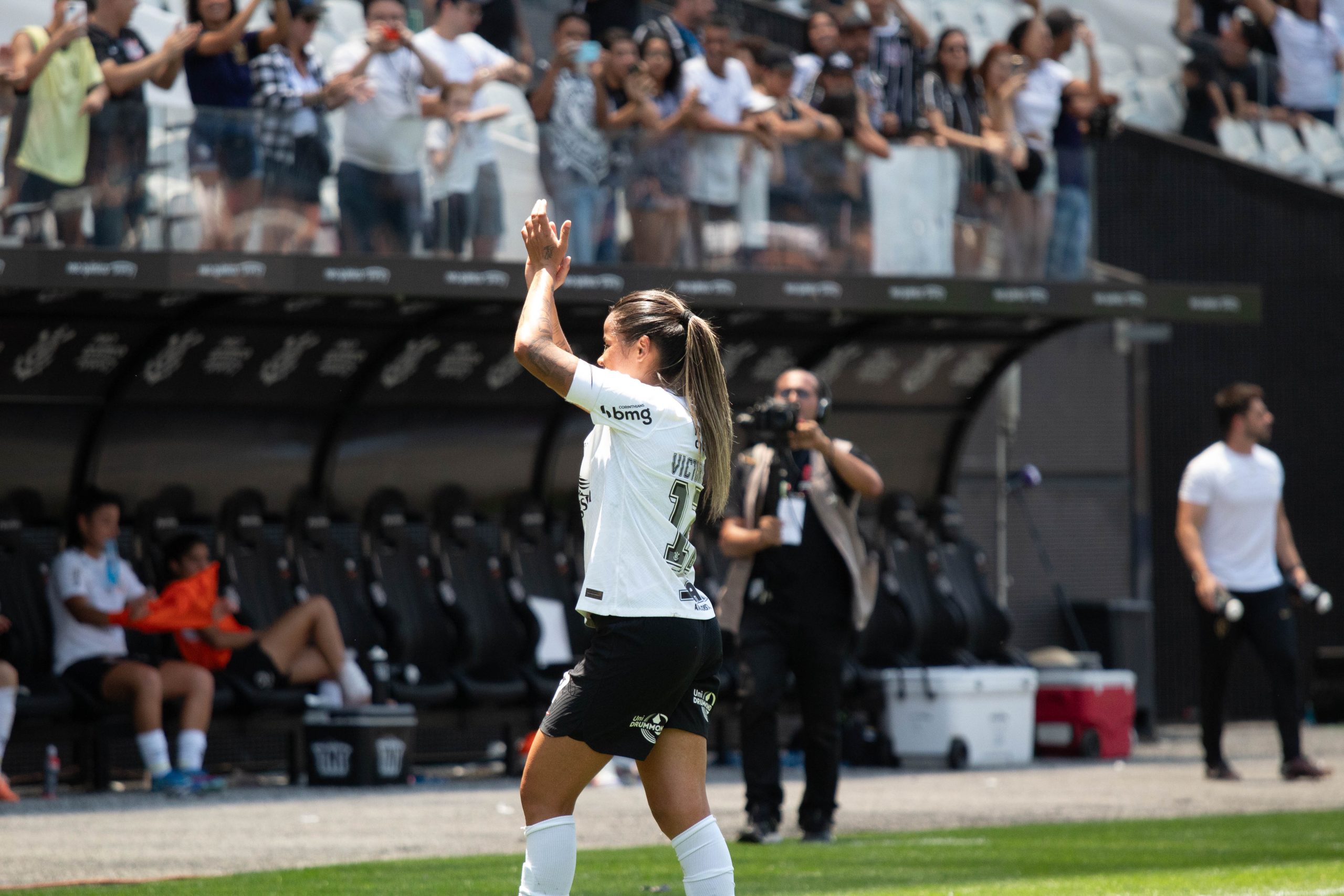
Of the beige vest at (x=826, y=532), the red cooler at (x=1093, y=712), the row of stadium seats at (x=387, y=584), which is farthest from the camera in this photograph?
the red cooler at (x=1093, y=712)

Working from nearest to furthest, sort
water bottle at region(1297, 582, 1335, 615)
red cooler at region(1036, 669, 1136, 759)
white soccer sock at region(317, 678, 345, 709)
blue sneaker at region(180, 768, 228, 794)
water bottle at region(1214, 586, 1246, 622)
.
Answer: blue sneaker at region(180, 768, 228, 794)
water bottle at region(1214, 586, 1246, 622)
water bottle at region(1297, 582, 1335, 615)
white soccer sock at region(317, 678, 345, 709)
red cooler at region(1036, 669, 1136, 759)

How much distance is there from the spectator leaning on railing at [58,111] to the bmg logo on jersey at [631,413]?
22.2 feet

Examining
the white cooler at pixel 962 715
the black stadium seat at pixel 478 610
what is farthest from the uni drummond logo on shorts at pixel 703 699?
the white cooler at pixel 962 715

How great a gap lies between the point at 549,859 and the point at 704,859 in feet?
1.22

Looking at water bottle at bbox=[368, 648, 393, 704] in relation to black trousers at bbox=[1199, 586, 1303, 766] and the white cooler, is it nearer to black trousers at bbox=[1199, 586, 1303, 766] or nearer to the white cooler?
the white cooler

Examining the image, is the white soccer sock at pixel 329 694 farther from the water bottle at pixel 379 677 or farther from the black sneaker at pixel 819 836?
the black sneaker at pixel 819 836

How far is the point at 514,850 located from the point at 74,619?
13.1ft

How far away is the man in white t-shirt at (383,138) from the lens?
38.5 ft

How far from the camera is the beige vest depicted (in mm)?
8680

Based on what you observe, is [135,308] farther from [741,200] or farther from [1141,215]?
[1141,215]

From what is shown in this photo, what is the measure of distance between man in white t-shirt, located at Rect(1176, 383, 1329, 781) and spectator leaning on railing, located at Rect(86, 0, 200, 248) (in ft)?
19.9

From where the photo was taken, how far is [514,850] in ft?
28.1

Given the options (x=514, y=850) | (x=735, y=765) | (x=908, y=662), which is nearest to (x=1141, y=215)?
(x=908, y=662)

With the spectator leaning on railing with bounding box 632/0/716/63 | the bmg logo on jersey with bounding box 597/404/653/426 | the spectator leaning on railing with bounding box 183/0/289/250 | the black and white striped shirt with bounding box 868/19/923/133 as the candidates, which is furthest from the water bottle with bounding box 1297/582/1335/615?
the bmg logo on jersey with bounding box 597/404/653/426
